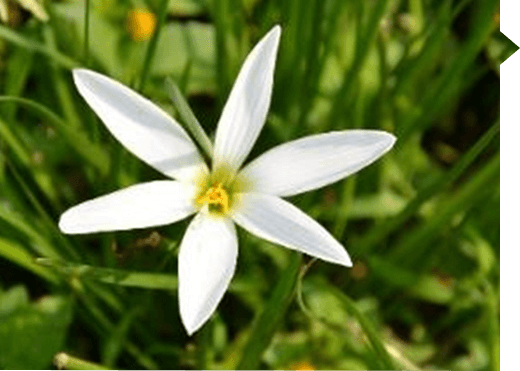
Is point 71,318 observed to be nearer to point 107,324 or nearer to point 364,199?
point 107,324

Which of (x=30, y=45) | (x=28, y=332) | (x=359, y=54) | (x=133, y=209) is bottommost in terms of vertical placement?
(x=28, y=332)

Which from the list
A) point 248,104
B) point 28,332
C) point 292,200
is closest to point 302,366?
point 292,200

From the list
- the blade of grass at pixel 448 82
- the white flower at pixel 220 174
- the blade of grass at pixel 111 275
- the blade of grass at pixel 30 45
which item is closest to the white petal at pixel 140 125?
the white flower at pixel 220 174

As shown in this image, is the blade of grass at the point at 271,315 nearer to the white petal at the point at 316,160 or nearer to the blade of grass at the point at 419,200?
the white petal at the point at 316,160

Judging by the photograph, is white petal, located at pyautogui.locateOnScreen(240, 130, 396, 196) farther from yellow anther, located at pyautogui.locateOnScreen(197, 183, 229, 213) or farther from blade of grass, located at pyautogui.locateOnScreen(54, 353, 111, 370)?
blade of grass, located at pyautogui.locateOnScreen(54, 353, 111, 370)

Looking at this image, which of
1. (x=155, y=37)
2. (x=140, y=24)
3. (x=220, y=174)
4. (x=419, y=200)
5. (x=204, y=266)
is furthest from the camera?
(x=140, y=24)

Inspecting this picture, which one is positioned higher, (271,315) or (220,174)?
(220,174)

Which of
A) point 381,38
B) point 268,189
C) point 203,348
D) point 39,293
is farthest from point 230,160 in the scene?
point 39,293

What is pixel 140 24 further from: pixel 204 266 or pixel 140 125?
pixel 204 266

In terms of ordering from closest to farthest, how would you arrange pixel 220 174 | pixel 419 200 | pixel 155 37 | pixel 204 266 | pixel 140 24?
1. pixel 204 266
2. pixel 220 174
3. pixel 155 37
4. pixel 419 200
5. pixel 140 24
